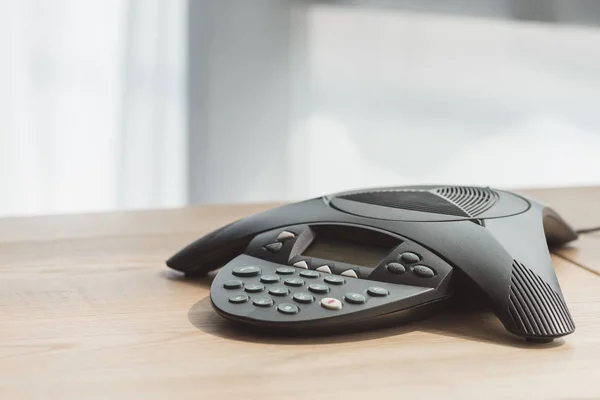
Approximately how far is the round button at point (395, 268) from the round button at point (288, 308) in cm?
8

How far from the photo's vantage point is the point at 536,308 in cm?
48

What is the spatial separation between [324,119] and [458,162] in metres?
0.36

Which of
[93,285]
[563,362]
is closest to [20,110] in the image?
[93,285]

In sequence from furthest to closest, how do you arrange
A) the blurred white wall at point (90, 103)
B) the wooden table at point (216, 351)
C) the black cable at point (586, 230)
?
the blurred white wall at point (90, 103) → the black cable at point (586, 230) → the wooden table at point (216, 351)

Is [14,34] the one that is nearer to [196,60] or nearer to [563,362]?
[196,60]

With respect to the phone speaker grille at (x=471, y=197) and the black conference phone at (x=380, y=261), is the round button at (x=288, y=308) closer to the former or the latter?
the black conference phone at (x=380, y=261)

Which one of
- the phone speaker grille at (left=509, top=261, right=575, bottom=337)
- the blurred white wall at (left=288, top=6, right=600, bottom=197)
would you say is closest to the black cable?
the phone speaker grille at (left=509, top=261, right=575, bottom=337)

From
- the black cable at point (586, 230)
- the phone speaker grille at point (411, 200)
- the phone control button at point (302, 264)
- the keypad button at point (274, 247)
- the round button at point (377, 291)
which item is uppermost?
the phone speaker grille at point (411, 200)

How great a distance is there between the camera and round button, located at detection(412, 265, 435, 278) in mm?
508

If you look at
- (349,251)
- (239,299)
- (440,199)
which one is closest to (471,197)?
(440,199)

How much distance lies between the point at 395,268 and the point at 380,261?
0.02m

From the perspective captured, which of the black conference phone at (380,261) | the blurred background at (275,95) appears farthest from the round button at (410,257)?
the blurred background at (275,95)

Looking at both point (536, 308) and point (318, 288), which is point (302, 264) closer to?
point (318, 288)

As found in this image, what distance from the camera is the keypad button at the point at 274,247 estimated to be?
572mm
